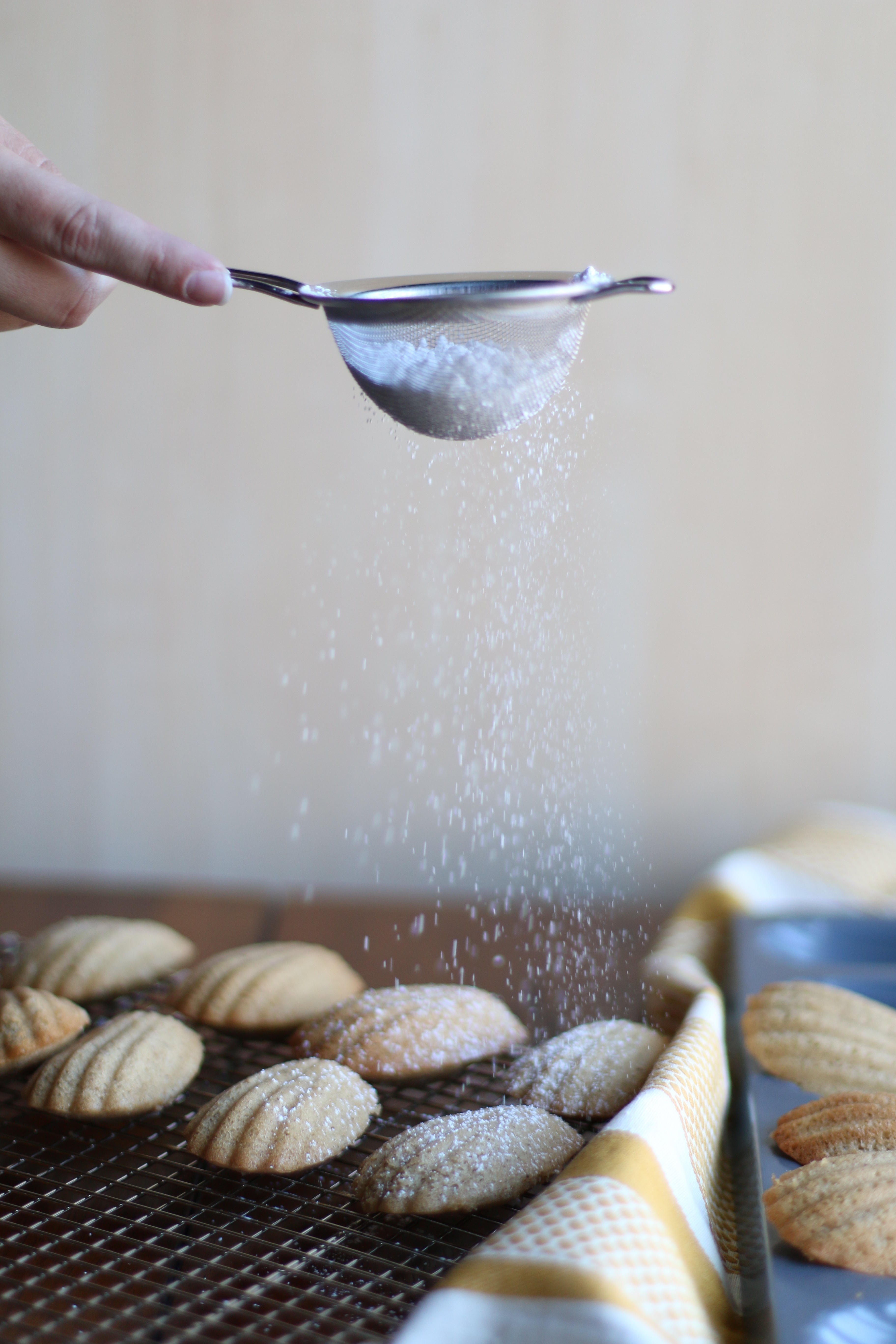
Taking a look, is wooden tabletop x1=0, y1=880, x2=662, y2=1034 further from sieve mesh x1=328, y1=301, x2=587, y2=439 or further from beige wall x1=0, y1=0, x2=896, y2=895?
sieve mesh x1=328, y1=301, x2=587, y2=439

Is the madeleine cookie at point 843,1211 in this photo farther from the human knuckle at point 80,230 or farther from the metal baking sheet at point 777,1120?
the human knuckle at point 80,230

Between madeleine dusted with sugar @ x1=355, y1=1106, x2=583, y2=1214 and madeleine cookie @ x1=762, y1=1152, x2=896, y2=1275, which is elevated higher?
madeleine cookie @ x1=762, y1=1152, x2=896, y2=1275

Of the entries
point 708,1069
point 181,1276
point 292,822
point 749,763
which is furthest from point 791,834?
point 181,1276

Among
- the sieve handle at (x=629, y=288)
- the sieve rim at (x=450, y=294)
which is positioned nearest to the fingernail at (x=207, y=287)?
the sieve rim at (x=450, y=294)

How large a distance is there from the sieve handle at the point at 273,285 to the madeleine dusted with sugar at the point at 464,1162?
0.53m

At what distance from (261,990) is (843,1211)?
18.6 inches

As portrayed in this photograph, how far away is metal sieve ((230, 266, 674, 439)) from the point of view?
76cm

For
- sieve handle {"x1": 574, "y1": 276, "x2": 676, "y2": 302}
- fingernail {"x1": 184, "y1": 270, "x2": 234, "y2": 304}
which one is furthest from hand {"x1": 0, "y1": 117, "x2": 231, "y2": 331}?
sieve handle {"x1": 574, "y1": 276, "x2": 676, "y2": 302}

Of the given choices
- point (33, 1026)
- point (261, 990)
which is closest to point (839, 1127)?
point (261, 990)

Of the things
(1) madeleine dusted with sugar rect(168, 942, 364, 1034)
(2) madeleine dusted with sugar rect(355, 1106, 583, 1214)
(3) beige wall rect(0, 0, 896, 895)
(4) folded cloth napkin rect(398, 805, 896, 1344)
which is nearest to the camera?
(4) folded cloth napkin rect(398, 805, 896, 1344)

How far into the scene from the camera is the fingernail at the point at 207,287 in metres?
0.65

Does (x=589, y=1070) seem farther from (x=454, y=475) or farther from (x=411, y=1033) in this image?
(x=454, y=475)

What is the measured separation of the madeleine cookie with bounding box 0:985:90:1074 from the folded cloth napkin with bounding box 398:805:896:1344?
0.38 meters

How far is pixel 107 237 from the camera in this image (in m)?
0.66
